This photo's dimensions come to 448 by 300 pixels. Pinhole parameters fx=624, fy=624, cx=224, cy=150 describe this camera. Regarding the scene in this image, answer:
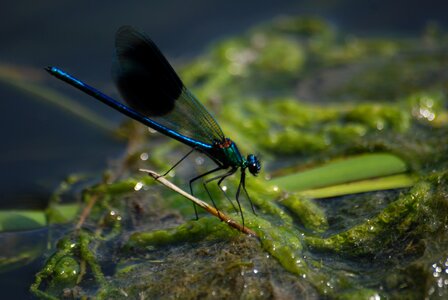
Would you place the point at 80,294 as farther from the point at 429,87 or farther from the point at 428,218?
the point at 429,87

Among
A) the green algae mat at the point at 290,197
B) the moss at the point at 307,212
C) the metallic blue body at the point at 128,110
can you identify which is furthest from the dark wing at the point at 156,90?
the moss at the point at 307,212

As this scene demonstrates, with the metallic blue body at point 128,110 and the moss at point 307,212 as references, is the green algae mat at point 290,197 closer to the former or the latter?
the moss at point 307,212

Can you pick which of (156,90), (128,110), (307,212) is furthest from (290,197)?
(128,110)

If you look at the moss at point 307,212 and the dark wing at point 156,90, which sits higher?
the dark wing at point 156,90

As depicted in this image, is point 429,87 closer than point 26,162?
No

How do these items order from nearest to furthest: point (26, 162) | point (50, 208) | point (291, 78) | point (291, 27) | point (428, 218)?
point (428, 218) → point (50, 208) → point (26, 162) → point (291, 78) → point (291, 27)

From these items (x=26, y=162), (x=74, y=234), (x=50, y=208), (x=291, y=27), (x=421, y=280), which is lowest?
(x=421, y=280)

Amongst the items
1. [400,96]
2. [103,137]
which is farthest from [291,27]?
[103,137]
